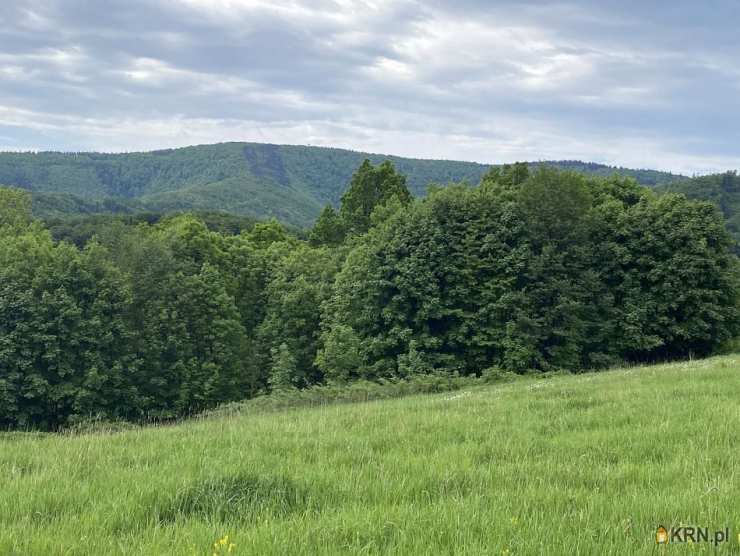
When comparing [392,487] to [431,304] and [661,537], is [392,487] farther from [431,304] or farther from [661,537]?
[431,304]

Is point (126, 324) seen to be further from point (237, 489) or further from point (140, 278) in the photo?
point (237, 489)

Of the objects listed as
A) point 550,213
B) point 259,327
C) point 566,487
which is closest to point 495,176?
point 550,213

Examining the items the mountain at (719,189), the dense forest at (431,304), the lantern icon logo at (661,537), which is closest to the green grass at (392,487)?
the lantern icon logo at (661,537)

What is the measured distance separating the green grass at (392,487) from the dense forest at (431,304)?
87.4ft

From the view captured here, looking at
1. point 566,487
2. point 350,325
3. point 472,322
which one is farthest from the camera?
point 350,325

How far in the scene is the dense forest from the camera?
36781mm

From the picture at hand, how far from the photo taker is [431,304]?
3784 cm

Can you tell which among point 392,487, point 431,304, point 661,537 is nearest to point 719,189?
point 431,304

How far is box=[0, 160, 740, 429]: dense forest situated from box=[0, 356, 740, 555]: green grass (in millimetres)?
26655

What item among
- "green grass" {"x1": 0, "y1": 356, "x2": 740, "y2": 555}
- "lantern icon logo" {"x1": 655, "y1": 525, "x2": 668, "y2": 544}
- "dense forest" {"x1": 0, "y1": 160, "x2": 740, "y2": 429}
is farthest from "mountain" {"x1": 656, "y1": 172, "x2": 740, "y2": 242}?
"lantern icon logo" {"x1": 655, "y1": 525, "x2": 668, "y2": 544}

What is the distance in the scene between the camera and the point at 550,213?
39.9m

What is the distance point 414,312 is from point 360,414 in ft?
90.1

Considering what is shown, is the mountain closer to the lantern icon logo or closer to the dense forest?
the dense forest

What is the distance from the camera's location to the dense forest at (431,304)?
3678 centimetres
